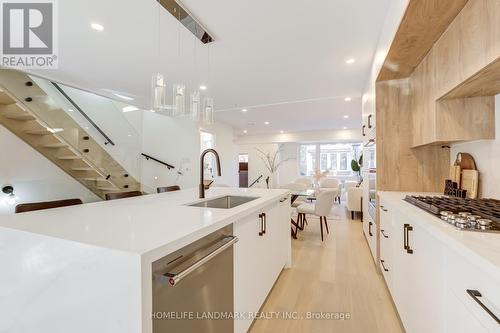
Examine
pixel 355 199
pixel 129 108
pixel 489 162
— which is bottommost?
pixel 355 199

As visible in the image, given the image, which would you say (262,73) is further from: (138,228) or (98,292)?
(98,292)

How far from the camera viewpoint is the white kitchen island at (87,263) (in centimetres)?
67

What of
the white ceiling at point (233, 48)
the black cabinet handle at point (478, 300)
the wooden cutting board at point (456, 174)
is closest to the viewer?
the black cabinet handle at point (478, 300)

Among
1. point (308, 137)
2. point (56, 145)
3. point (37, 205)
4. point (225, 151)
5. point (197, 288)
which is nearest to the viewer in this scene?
point (197, 288)

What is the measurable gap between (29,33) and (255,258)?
314 centimetres

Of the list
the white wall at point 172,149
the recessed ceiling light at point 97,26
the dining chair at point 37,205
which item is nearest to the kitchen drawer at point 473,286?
the dining chair at point 37,205

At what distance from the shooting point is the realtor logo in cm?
189

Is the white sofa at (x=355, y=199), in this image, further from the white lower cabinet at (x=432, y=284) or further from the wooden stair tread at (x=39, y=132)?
the wooden stair tread at (x=39, y=132)

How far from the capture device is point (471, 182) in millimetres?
1622

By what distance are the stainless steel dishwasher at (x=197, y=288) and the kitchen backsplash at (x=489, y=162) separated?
1.80 m

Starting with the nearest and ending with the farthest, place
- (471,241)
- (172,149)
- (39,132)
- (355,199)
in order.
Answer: (471,241)
(39,132)
(355,199)
(172,149)

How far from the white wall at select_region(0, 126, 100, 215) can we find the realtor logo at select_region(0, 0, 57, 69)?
1283 mm

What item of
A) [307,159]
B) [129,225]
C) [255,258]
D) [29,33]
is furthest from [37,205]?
[307,159]

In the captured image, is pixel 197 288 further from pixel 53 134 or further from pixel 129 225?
pixel 53 134
